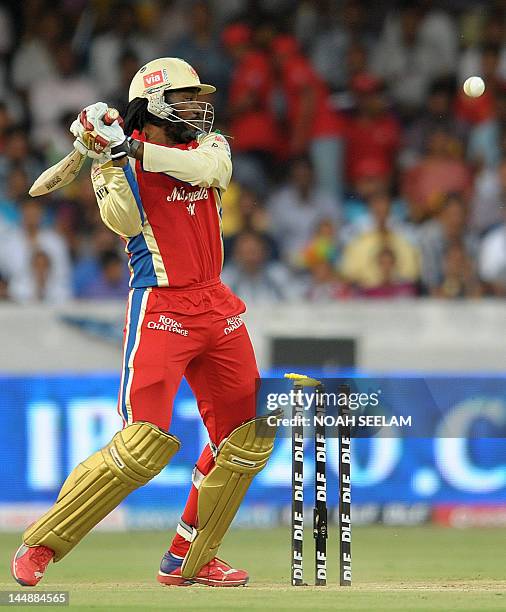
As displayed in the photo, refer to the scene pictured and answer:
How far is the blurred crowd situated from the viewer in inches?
397

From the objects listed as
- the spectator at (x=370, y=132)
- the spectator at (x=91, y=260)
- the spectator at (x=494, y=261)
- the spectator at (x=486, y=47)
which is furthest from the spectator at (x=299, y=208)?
the spectator at (x=486, y=47)

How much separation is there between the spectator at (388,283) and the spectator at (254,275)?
0.57 meters

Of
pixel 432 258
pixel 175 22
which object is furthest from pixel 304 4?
pixel 432 258

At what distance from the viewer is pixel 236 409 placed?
19.4ft

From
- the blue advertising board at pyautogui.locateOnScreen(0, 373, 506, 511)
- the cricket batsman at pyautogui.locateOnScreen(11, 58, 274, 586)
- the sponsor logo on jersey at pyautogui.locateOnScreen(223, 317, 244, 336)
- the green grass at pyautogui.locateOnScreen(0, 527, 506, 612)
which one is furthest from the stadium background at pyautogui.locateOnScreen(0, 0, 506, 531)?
the sponsor logo on jersey at pyautogui.locateOnScreen(223, 317, 244, 336)

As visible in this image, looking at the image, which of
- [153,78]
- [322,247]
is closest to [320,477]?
[153,78]

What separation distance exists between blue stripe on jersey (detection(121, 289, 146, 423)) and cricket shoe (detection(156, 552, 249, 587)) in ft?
2.57

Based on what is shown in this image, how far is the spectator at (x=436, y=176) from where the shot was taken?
35.7 ft

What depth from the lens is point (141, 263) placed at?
580 cm

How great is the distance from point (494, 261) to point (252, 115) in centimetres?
235

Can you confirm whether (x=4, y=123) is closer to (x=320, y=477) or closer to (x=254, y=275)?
(x=254, y=275)

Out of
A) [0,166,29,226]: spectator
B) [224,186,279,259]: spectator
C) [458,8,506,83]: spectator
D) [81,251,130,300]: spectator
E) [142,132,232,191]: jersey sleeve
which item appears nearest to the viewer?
[142,132,232,191]: jersey sleeve

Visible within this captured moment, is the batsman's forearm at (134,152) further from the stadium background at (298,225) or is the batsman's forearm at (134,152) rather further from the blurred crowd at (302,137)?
the blurred crowd at (302,137)

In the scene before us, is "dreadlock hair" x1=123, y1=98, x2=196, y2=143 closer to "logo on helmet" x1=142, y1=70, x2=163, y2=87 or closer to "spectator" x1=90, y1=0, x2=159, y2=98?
"logo on helmet" x1=142, y1=70, x2=163, y2=87
